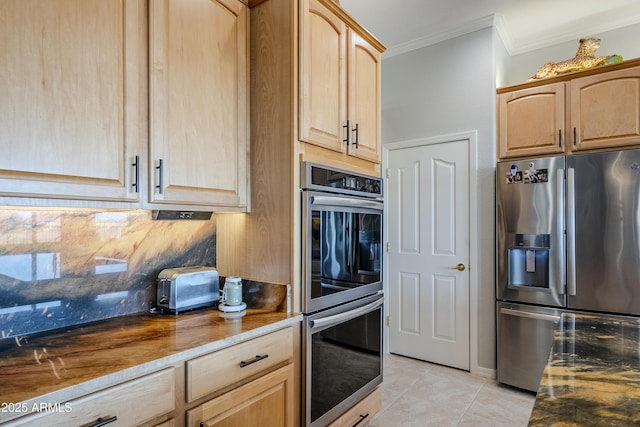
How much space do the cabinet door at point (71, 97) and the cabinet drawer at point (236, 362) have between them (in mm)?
692

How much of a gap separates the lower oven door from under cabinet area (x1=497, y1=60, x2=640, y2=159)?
1778 mm

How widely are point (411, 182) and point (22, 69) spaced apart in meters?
2.93

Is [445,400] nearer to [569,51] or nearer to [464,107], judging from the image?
[464,107]

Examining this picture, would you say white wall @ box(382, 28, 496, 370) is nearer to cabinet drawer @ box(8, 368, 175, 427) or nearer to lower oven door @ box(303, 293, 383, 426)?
lower oven door @ box(303, 293, 383, 426)

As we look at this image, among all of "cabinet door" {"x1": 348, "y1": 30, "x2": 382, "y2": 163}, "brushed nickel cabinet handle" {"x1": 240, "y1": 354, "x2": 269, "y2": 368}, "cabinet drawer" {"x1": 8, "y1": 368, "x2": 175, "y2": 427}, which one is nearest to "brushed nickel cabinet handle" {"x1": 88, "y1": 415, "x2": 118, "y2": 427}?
"cabinet drawer" {"x1": 8, "y1": 368, "x2": 175, "y2": 427}

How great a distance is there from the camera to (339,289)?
76.7 inches

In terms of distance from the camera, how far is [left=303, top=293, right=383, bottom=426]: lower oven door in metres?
1.75

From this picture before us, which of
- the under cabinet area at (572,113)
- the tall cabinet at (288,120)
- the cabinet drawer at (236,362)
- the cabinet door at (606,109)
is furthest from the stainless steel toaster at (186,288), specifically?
the cabinet door at (606,109)

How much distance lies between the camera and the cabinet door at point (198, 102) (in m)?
1.49

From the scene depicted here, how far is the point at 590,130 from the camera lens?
2.62 m

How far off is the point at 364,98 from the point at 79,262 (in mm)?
1726

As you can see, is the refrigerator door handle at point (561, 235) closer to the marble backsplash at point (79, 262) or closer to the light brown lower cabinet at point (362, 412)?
the light brown lower cabinet at point (362, 412)

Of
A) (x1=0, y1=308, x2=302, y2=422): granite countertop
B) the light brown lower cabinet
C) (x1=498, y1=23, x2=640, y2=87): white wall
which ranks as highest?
(x1=498, y1=23, x2=640, y2=87): white wall

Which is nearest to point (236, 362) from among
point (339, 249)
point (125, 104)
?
point (339, 249)
